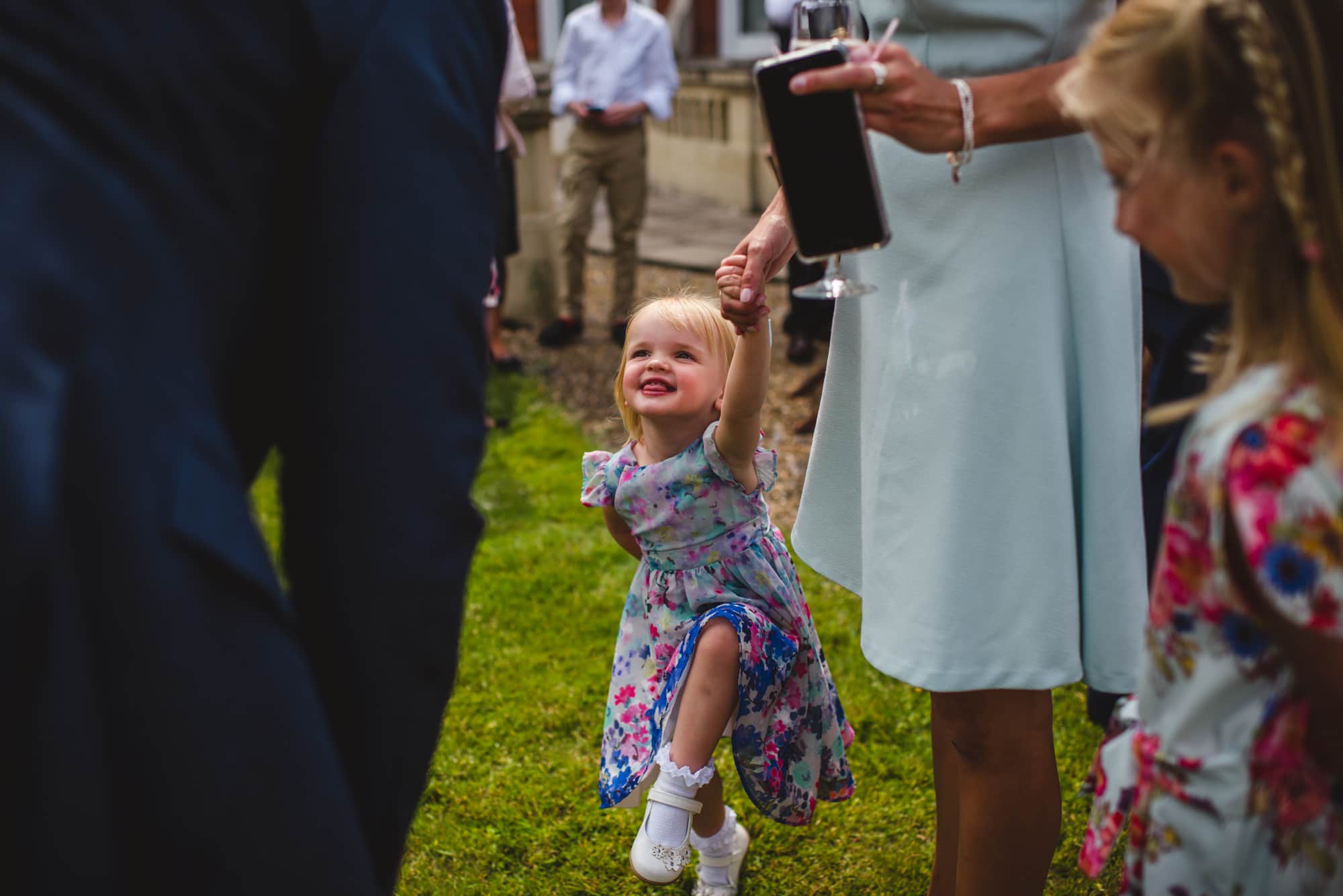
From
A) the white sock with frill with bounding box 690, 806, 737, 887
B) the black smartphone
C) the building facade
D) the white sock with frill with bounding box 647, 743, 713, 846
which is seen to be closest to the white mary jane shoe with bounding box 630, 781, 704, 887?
the white sock with frill with bounding box 647, 743, 713, 846

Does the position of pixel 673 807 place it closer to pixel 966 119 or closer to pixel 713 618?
pixel 713 618

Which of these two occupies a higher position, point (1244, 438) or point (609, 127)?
point (609, 127)

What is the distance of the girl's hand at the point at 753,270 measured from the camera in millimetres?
2152

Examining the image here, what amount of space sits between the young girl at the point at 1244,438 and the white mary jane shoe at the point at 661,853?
1184 mm

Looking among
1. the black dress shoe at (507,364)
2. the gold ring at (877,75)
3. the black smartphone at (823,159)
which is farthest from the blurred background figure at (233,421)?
the black dress shoe at (507,364)

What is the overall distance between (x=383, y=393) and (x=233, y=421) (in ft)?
0.69

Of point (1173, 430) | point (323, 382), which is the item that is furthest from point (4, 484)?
point (1173, 430)

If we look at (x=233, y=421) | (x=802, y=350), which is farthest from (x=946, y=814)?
(x=802, y=350)

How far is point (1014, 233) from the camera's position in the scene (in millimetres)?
1906

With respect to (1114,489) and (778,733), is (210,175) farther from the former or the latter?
(778,733)

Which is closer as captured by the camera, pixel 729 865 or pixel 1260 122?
pixel 1260 122

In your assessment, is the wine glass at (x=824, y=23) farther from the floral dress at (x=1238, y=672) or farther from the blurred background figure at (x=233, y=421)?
the floral dress at (x=1238, y=672)

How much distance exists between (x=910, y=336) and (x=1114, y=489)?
1.28 ft

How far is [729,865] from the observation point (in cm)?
286
